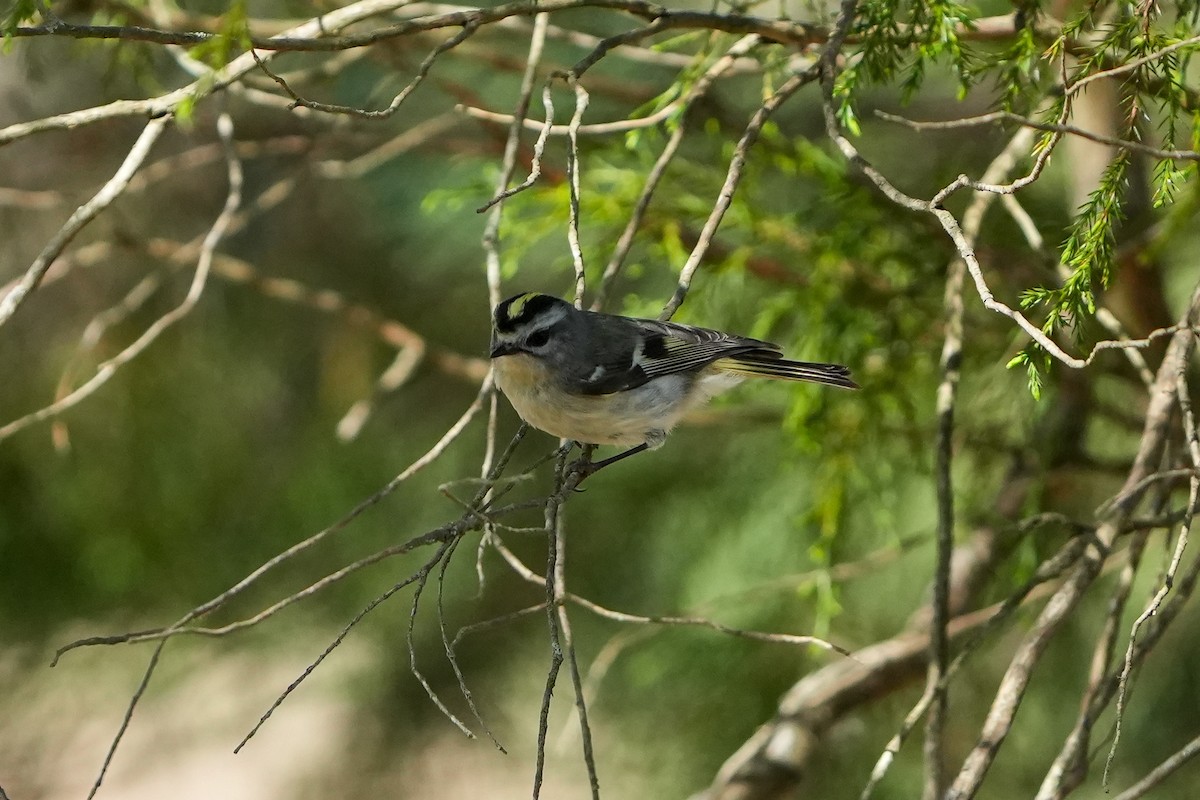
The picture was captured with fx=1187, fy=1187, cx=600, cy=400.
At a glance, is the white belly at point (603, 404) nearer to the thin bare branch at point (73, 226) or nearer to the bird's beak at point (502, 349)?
the bird's beak at point (502, 349)

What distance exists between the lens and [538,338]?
257 cm

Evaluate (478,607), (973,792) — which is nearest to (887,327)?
(973,792)

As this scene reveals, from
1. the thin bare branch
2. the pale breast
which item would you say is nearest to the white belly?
the pale breast

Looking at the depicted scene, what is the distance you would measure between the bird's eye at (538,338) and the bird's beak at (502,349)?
2.3 inches

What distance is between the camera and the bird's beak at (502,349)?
2455 millimetres

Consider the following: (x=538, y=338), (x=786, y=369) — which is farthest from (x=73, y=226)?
(x=786, y=369)

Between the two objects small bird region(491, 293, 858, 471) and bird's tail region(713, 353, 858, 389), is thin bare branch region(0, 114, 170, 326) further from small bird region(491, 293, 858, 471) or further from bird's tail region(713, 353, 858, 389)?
bird's tail region(713, 353, 858, 389)

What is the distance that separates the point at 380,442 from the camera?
4.12m

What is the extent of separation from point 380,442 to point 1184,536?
3.01 meters

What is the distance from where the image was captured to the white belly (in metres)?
2.48

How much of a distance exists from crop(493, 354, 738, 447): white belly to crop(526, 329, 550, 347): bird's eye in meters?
0.04

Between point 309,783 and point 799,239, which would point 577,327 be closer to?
point 799,239

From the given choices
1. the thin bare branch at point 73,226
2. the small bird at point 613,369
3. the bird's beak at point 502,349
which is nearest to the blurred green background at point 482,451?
the small bird at point 613,369

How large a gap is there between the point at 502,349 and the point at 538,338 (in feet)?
0.39
